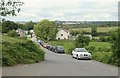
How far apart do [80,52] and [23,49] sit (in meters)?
10.5

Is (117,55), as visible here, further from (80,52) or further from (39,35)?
(39,35)

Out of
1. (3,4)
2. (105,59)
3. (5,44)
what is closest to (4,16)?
(3,4)

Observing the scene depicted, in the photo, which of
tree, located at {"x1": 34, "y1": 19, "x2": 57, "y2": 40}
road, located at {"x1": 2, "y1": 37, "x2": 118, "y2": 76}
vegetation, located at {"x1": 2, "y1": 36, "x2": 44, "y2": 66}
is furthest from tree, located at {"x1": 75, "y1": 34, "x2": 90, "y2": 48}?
tree, located at {"x1": 34, "y1": 19, "x2": 57, "y2": 40}

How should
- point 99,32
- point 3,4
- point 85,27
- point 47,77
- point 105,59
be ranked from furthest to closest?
point 85,27
point 99,32
point 105,59
point 3,4
point 47,77

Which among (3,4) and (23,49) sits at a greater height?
(3,4)

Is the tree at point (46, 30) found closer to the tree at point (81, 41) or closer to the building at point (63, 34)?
the building at point (63, 34)

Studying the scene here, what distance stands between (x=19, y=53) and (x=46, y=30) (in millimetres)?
113470

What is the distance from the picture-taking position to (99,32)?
133 m

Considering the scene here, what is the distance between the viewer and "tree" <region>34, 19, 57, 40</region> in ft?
471

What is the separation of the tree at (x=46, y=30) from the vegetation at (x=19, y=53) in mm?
103635

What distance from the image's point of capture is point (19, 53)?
33.0 metres

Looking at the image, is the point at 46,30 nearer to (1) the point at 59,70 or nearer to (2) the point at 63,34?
(2) the point at 63,34

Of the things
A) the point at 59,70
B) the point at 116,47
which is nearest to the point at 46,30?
the point at 116,47

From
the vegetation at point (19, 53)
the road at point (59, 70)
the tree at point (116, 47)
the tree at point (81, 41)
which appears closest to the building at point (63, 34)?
the tree at point (81, 41)
